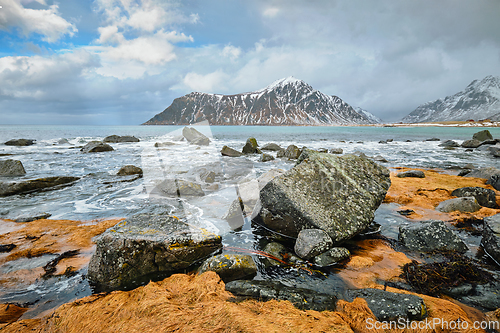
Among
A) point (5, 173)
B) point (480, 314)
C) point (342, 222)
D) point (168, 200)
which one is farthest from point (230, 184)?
point (5, 173)

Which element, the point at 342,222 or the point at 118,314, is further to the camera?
the point at 342,222

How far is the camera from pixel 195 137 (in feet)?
132

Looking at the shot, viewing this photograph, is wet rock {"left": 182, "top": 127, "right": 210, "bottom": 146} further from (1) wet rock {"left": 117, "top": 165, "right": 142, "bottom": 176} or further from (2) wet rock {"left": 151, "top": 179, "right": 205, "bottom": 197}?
(2) wet rock {"left": 151, "top": 179, "right": 205, "bottom": 197}

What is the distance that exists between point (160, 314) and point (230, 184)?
374 inches

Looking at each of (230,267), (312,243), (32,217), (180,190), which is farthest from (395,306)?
(32,217)

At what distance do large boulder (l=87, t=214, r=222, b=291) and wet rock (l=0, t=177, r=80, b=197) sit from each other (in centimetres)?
962

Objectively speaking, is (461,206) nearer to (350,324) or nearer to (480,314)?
(480,314)

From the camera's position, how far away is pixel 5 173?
1402 centimetres

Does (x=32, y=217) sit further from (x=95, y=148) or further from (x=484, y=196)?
(x=95, y=148)

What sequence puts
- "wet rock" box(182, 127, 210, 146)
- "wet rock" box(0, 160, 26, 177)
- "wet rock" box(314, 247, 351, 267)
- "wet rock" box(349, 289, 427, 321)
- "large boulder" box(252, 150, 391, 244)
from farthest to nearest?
"wet rock" box(182, 127, 210, 146) < "wet rock" box(0, 160, 26, 177) < "large boulder" box(252, 150, 391, 244) < "wet rock" box(314, 247, 351, 267) < "wet rock" box(349, 289, 427, 321)

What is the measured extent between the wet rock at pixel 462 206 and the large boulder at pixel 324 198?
2.57 meters

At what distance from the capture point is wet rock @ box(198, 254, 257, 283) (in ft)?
15.0

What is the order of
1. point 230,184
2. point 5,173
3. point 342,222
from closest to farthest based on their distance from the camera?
1. point 342,222
2. point 230,184
3. point 5,173

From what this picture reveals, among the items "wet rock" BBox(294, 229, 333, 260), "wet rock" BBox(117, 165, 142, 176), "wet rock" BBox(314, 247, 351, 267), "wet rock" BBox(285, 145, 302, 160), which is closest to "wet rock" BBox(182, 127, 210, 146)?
"wet rock" BBox(285, 145, 302, 160)
